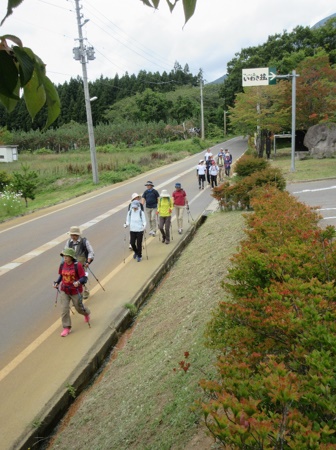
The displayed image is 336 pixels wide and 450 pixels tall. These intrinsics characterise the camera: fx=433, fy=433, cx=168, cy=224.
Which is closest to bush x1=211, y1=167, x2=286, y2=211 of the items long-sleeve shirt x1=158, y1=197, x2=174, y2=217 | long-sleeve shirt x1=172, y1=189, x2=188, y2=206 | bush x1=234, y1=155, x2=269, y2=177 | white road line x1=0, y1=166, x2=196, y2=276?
bush x1=234, y1=155, x2=269, y2=177

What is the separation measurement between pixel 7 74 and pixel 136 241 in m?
8.74

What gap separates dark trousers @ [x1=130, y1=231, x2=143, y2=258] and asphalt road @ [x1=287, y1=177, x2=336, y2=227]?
4.40 m

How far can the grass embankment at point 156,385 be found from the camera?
364 centimetres

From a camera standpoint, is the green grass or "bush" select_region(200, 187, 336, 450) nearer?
"bush" select_region(200, 187, 336, 450)

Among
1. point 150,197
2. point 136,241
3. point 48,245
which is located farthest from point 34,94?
point 48,245

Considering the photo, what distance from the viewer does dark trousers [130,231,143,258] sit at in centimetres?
952

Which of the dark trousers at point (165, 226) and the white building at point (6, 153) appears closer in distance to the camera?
the dark trousers at point (165, 226)

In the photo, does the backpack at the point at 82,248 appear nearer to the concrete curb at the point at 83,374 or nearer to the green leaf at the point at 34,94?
the concrete curb at the point at 83,374

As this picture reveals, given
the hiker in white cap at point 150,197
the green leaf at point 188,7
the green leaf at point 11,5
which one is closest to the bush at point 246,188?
the hiker in white cap at point 150,197

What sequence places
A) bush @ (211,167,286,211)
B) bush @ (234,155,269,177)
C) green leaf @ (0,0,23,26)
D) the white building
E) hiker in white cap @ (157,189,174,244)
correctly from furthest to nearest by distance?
1. the white building
2. bush @ (234,155,269,177)
3. bush @ (211,167,286,211)
4. hiker in white cap @ (157,189,174,244)
5. green leaf @ (0,0,23,26)

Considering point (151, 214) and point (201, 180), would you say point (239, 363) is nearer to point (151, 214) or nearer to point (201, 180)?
point (151, 214)

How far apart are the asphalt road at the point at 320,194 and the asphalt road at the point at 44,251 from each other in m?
3.46

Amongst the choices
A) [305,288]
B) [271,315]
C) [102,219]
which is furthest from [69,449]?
[102,219]

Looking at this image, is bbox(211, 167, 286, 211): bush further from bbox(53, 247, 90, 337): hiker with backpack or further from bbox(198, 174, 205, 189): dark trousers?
bbox(198, 174, 205, 189): dark trousers
